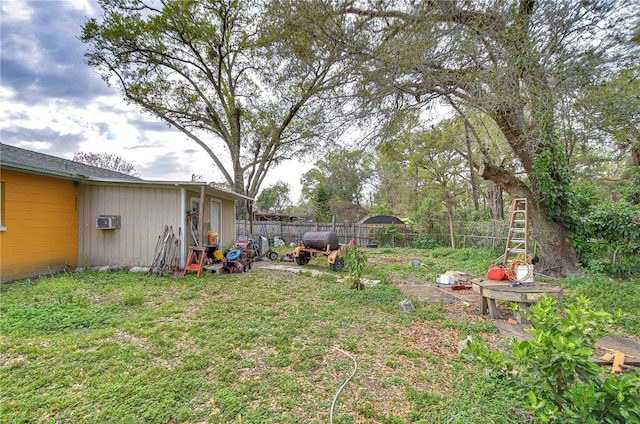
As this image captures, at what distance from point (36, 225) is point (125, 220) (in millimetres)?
1539

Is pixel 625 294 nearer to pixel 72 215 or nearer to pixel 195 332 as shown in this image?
pixel 195 332

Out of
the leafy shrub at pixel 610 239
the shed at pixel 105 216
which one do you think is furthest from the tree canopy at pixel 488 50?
the shed at pixel 105 216

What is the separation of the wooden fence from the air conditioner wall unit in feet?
17.2

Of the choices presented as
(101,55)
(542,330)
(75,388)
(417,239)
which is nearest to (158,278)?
(75,388)

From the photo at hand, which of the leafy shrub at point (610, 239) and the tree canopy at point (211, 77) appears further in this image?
the tree canopy at point (211, 77)

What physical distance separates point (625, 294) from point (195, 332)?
6.68 m

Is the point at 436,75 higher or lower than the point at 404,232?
→ higher

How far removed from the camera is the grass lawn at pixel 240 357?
203 centimetres

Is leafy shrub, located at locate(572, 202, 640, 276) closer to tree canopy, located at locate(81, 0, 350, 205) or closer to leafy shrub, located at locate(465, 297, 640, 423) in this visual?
leafy shrub, located at locate(465, 297, 640, 423)

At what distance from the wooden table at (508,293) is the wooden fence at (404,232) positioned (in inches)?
276

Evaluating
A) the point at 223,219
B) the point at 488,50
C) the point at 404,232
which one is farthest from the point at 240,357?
the point at 404,232

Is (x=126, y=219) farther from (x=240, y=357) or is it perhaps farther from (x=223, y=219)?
(x=240, y=357)

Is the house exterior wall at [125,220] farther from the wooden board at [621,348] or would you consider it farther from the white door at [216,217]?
the wooden board at [621,348]

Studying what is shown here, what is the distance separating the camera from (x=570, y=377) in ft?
3.88
